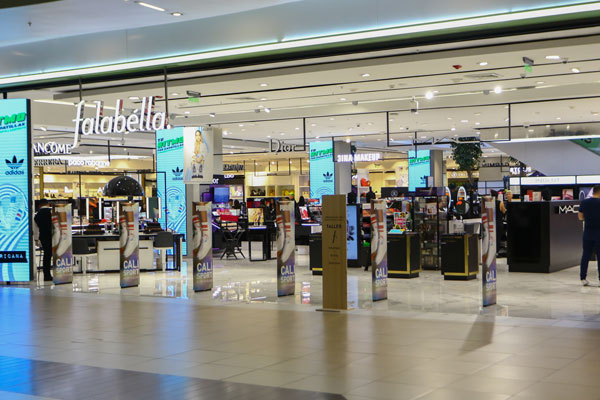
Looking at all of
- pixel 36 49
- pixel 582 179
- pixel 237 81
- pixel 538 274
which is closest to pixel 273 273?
pixel 237 81

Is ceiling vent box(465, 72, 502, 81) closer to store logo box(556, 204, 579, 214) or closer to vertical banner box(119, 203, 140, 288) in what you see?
store logo box(556, 204, 579, 214)

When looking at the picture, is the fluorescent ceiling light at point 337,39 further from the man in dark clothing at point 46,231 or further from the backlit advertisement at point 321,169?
the backlit advertisement at point 321,169

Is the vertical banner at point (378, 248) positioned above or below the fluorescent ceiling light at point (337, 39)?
below

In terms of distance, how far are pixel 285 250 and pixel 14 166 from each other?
5215 mm

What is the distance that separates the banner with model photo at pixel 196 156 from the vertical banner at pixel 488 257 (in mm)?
7938

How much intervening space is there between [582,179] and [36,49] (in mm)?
15966

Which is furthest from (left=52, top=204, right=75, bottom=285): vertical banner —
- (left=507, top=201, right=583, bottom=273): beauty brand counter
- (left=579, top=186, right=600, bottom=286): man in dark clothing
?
(left=579, top=186, right=600, bottom=286): man in dark clothing

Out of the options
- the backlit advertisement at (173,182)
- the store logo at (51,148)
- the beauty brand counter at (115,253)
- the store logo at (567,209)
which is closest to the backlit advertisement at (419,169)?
the backlit advertisement at (173,182)

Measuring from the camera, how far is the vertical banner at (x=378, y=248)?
378 inches

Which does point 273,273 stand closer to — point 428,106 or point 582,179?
point 428,106

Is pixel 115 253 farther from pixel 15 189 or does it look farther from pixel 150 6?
pixel 150 6

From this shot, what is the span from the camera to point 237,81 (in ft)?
38.9

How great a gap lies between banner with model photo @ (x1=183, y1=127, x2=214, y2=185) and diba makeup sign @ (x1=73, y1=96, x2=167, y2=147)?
3857 millimetres

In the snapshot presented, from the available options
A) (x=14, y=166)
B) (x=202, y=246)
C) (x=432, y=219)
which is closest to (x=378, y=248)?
(x=202, y=246)
